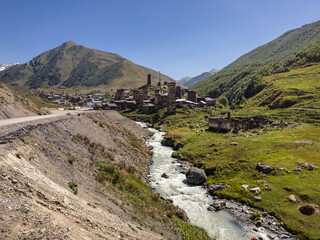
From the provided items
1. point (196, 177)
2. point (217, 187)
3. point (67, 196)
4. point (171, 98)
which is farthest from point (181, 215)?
point (171, 98)

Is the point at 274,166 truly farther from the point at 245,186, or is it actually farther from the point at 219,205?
the point at 219,205

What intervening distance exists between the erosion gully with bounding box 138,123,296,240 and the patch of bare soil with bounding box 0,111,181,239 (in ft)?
23.4

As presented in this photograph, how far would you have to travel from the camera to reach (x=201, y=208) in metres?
27.0

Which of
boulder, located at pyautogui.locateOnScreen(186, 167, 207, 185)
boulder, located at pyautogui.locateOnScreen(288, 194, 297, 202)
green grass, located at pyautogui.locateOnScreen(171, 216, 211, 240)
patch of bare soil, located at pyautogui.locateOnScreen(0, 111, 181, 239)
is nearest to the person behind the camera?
patch of bare soil, located at pyautogui.locateOnScreen(0, 111, 181, 239)

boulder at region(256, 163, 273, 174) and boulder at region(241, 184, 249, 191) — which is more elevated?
boulder at region(256, 163, 273, 174)

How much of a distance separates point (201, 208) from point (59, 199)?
2101 centimetres

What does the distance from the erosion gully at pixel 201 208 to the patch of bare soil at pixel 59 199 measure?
281 inches

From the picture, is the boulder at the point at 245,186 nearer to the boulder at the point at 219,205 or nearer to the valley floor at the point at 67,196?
the boulder at the point at 219,205

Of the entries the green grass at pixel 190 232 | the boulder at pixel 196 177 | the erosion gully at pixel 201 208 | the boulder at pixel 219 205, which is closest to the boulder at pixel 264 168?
the erosion gully at pixel 201 208

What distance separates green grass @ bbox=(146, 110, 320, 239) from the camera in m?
24.4

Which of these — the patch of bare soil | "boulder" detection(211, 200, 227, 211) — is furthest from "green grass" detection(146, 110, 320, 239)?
the patch of bare soil

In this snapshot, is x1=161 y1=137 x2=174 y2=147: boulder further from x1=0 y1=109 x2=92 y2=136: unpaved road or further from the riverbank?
x1=0 y1=109 x2=92 y2=136: unpaved road

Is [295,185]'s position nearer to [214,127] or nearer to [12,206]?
[12,206]

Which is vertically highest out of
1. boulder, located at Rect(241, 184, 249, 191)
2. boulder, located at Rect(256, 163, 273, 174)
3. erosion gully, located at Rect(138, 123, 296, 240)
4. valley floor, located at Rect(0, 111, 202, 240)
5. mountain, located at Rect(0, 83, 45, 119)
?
mountain, located at Rect(0, 83, 45, 119)
